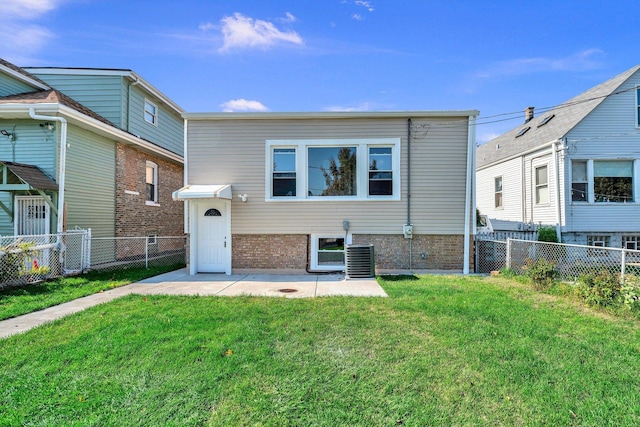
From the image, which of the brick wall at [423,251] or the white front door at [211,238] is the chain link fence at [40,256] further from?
the brick wall at [423,251]

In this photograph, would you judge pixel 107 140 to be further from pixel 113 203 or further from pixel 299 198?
pixel 299 198

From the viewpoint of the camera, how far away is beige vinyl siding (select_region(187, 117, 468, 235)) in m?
9.50

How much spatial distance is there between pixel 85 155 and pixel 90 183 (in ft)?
3.11

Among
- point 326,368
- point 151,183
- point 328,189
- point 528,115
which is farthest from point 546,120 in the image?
point 151,183

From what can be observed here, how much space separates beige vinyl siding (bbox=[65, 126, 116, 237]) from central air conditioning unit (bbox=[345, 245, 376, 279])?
8880mm

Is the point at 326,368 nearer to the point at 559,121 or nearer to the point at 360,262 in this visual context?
the point at 360,262

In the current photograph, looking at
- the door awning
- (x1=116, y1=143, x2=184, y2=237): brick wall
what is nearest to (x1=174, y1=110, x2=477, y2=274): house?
the door awning

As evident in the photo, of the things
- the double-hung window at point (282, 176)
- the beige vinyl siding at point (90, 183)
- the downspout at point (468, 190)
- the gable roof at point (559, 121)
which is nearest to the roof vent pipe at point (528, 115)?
the gable roof at point (559, 121)

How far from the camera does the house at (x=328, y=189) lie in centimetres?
950

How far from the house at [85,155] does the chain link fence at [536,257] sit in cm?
1279

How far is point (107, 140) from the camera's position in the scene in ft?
38.0

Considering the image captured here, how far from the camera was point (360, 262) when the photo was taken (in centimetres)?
870

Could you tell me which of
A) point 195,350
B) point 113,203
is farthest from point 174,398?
point 113,203

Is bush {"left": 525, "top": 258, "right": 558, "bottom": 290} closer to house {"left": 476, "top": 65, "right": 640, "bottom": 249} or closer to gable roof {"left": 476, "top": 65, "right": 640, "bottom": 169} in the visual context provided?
house {"left": 476, "top": 65, "right": 640, "bottom": 249}
